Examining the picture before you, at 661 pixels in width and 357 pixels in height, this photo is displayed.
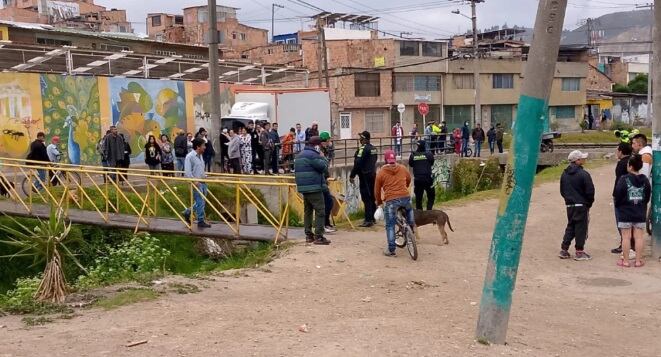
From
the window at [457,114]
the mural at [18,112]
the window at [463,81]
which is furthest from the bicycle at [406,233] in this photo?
the window at [463,81]

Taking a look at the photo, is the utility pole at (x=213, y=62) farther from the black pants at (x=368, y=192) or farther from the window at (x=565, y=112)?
the window at (x=565, y=112)

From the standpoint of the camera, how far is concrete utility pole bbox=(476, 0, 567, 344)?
19.1ft

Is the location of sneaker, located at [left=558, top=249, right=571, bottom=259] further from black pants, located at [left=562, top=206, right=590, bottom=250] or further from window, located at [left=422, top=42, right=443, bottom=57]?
window, located at [left=422, top=42, right=443, bottom=57]

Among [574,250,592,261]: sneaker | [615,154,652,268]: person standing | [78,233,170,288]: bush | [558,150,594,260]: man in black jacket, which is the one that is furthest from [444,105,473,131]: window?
[615,154,652,268]: person standing

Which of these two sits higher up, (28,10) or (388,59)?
(28,10)

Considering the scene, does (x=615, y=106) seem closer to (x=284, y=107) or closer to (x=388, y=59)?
(x=388, y=59)

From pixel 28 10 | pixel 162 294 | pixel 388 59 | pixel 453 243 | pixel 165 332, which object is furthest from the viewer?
pixel 28 10

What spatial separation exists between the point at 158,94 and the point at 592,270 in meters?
17.5

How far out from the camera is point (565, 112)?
5841cm

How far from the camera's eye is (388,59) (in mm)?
46375

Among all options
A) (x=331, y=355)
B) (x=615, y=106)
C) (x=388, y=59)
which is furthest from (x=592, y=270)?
(x=615, y=106)

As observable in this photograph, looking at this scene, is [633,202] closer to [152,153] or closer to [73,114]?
[152,153]

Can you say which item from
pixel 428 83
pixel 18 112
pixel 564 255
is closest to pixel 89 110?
pixel 18 112

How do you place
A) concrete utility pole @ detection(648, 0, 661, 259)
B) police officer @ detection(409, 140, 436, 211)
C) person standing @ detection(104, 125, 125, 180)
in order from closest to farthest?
concrete utility pole @ detection(648, 0, 661, 259), police officer @ detection(409, 140, 436, 211), person standing @ detection(104, 125, 125, 180)
